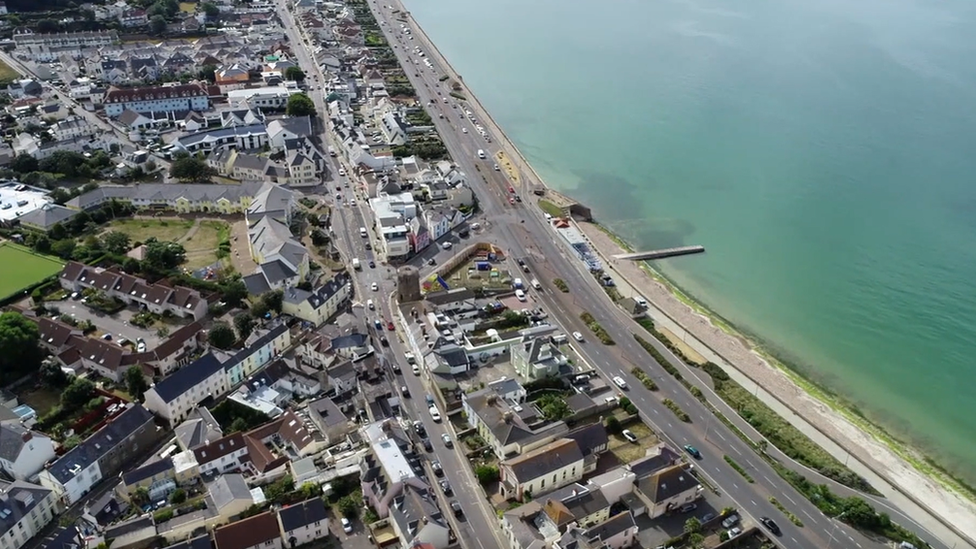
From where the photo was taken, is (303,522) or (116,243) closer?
(303,522)

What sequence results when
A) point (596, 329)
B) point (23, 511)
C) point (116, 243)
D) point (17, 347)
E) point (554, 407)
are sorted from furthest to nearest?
1. point (116, 243)
2. point (596, 329)
3. point (17, 347)
4. point (554, 407)
5. point (23, 511)

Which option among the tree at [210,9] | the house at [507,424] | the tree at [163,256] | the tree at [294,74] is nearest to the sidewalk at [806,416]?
the house at [507,424]

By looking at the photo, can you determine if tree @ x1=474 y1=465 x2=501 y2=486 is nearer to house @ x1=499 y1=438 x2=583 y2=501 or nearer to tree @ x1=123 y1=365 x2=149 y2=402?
house @ x1=499 y1=438 x2=583 y2=501

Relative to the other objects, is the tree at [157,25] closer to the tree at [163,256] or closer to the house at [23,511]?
the tree at [163,256]

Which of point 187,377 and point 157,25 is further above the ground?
point 157,25

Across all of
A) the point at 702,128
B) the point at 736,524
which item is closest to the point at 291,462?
the point at 736,524

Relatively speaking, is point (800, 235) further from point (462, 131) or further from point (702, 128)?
point (462, 131)

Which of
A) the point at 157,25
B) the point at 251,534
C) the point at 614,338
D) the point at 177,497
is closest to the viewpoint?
the point at 251,534

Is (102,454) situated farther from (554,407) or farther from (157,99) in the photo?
(157,99)

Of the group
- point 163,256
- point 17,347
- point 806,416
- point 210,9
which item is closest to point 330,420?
point 17,347
